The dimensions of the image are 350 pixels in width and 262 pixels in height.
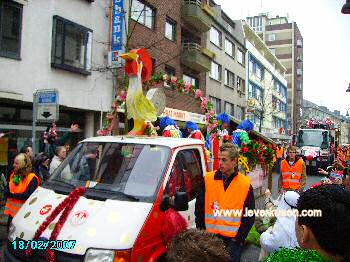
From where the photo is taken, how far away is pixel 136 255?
3.36 metres

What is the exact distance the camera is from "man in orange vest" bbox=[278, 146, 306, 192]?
8789mm

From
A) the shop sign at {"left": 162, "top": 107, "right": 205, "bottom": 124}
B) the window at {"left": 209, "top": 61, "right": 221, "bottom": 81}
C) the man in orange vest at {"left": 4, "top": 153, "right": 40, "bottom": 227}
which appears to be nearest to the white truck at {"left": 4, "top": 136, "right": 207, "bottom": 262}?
the man in orange vest at {"left": 4, "top": 153, "right": 40, "bottom": 227}

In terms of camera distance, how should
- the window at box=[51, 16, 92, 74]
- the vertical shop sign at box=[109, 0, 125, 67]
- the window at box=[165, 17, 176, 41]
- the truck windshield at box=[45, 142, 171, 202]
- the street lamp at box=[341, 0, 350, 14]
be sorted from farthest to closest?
the window at box=[165, 17, 176, 41] < the vertical shop sign at box=[109, 0, 125, 67] < the window at box=[51, 16, 92, 74] < the street lamp at box=[341, 0, 350, 14] < the truck windshield at box=[45, 142, 171, 202]

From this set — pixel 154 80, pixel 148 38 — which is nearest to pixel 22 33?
pixel 154 80

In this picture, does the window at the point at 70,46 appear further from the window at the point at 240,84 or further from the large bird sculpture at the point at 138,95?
the window at the point at 240,84

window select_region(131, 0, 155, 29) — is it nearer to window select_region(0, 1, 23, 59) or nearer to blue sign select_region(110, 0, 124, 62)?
blue sign select_region(110, 0, 124, 62)

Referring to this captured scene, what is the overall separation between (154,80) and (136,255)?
18.2 feet

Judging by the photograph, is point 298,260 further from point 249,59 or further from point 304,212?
point 249,59

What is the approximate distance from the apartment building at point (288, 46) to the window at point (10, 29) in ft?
204

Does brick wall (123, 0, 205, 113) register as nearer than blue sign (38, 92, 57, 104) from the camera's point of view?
No

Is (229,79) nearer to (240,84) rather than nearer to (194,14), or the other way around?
(240,84)

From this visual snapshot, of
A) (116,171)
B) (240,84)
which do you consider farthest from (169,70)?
(116,171)

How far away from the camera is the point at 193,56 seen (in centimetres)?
2345

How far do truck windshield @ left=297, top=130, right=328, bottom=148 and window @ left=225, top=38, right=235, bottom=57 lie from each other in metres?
11.9
